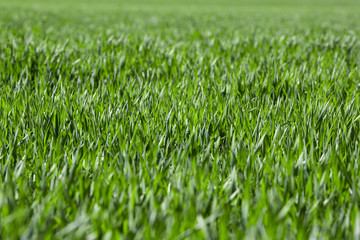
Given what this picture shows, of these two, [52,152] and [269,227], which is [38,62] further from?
[269,227]

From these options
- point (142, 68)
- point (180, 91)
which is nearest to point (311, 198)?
point (180, 91)

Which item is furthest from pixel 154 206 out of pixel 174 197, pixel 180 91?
pixel 180 91

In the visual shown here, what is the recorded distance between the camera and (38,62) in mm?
2945

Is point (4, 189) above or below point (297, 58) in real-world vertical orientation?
above

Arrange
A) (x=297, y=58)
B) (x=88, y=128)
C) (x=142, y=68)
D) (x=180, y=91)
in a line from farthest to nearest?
1. (x=297, y=58)
2. (x=142, y=68)
3. (x=180, y=91)
4. (x=88, y=128)

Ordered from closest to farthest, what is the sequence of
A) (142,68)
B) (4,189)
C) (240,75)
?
(4,189)
(240,75)
(142,68)

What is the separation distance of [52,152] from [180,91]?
99 centimetres

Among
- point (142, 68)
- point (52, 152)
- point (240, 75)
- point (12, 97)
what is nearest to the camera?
point (52, 152)

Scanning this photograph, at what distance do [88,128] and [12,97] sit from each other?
2.42 ft

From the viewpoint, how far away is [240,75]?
2637mm

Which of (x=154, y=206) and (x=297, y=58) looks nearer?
(x=154, y=206)

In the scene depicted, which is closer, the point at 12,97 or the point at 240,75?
the point at 12,97

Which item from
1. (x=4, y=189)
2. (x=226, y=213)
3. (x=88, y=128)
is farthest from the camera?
(x=88, y=128)

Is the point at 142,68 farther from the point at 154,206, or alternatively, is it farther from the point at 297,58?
the point at 154,206
